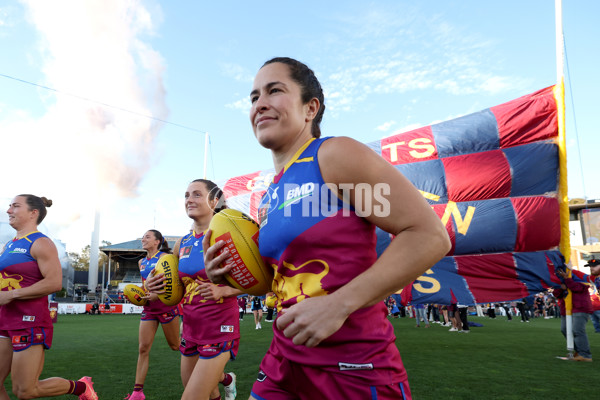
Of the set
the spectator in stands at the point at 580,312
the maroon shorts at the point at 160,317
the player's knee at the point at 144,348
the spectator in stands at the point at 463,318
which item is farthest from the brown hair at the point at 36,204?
the spectator in stands at the point at 463,318

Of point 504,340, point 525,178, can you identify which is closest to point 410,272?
point 525,178

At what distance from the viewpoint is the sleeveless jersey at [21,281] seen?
425cm

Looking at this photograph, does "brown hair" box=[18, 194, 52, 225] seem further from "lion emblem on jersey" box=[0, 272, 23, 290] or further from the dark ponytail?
the dark ponytail

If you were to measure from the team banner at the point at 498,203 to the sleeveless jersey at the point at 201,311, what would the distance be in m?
4.46

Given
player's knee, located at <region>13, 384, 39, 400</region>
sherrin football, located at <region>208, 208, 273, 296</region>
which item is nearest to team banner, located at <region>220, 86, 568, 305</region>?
player's knee, located at <region>13, 384, 39, 400</region>

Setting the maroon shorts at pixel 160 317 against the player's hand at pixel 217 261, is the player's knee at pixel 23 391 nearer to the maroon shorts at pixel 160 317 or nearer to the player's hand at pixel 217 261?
the maroon shorts at pixel 160 317

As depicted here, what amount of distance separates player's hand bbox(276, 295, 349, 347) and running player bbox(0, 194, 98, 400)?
4.26 metres

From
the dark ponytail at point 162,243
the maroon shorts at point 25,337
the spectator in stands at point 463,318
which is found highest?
the dark ponytail at point 162,243

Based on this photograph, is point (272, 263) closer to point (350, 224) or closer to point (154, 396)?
point (350, 224)

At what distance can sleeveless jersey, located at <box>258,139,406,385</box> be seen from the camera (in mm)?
1442

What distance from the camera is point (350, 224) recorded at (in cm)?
149

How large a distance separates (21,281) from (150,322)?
2091mm

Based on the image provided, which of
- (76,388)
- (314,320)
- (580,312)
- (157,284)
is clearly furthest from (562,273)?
(76,388)

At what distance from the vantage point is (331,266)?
146cm
